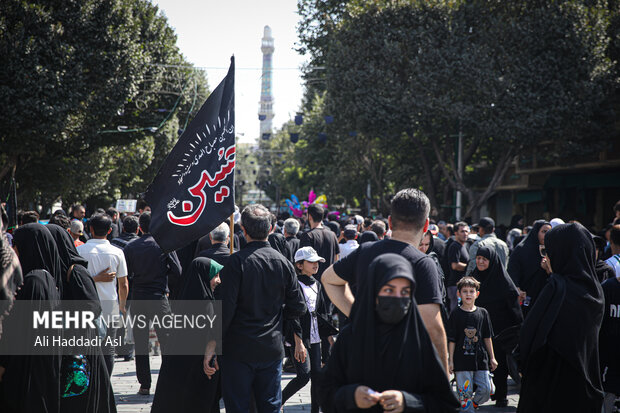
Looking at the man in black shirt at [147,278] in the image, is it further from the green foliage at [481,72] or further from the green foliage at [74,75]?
Answer: the green foliage at [481,72]

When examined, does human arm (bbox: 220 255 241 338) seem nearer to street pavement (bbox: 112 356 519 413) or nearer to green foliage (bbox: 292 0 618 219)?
street pavement (bbox: 112 356 519 413)

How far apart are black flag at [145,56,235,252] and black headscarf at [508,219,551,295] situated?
4.17 m

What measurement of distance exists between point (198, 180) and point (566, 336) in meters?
3.36

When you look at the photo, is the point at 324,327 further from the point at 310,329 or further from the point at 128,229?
the point at 128,229

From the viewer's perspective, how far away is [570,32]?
20.4 m

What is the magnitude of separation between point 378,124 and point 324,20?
8963mm

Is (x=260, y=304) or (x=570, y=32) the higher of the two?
(x=570, y=32)

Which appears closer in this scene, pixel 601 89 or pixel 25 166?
pixel 601 89

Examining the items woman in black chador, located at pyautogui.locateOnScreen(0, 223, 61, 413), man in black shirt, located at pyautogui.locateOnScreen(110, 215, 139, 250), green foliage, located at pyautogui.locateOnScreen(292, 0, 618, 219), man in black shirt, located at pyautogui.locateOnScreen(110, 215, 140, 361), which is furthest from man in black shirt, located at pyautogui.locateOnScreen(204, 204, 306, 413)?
green foliage, located at pyautogui.locateOnScreen(292, 0, 618, 219)

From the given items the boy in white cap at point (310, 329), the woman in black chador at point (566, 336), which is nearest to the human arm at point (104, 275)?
the boy in white cap at point (310, 329)

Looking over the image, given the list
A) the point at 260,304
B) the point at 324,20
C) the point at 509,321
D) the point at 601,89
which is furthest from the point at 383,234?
the point at 324,20

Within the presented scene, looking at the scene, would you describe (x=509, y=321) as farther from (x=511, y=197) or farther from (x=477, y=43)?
(x=511, y=197)

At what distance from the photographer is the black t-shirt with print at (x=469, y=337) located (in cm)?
643

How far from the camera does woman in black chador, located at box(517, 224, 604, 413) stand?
4512mm
